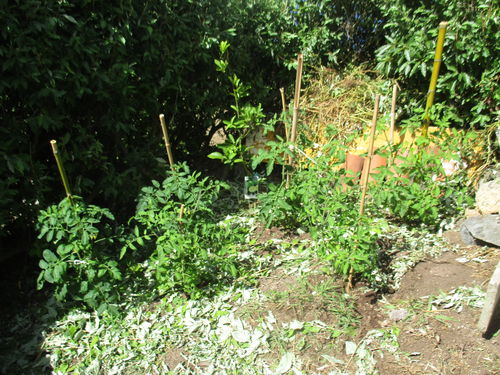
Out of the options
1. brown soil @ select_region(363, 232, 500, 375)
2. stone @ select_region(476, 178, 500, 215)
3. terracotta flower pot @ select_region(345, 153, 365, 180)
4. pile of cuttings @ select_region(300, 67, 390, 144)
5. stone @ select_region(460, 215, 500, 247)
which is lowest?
brown soil @ select_region(363, 232, 500, 375)

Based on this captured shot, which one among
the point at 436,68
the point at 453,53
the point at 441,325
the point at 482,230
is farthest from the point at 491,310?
the point at 453,53

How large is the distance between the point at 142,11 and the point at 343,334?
112 inches

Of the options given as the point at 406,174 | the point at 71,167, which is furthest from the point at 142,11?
the point at 406,174

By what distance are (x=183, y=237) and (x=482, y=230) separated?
2.18 m

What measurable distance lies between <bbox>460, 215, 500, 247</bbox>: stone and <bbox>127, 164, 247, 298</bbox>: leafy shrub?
5.79ft

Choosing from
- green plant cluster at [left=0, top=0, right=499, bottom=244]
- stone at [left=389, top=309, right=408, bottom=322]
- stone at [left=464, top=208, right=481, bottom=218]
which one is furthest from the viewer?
stone at [left=464, top=208, right=481, bottom=218]

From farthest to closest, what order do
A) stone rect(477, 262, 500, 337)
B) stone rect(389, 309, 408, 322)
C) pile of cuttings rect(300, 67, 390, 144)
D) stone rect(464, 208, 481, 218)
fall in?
pile of cuttings rect(300, 67, 390, 144) < stone rect(464, 208, 481, 218) < stone rect(389, 309, 408, 322) < stone rect(477, 262, 500, 337)

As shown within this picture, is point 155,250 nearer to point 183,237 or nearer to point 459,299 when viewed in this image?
point 183,237

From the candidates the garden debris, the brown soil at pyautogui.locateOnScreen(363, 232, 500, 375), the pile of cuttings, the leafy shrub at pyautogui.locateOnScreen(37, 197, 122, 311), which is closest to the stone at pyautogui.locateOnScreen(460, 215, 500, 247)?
the brown soil at pyautogui.locateOnScreen(363, 232, 500, 375)

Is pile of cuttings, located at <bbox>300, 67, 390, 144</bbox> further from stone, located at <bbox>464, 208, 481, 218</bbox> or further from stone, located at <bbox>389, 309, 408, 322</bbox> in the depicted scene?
stone, located at <bbox>389, 309, 408, 322</bbox>

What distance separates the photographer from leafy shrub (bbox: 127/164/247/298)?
238 cm

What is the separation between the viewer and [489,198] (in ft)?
9.36

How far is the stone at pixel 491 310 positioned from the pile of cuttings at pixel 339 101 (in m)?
2.31

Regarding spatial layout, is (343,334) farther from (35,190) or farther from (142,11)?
(142,11)
